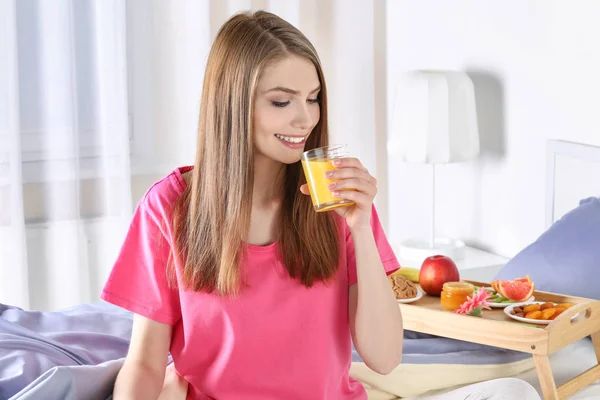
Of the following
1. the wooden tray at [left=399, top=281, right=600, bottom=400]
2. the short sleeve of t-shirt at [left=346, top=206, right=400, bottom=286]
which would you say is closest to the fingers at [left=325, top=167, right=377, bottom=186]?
the short sleeve of t-shirt at [left=346, top=206, right=400, bottom=286]

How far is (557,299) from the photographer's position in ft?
6.95

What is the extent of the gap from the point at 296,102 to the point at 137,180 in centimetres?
237

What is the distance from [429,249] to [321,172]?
75.2 inches

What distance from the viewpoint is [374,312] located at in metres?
1.52

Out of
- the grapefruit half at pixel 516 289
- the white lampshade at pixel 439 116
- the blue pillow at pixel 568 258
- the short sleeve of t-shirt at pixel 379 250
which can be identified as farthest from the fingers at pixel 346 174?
the white lampshade at pixel 439 116

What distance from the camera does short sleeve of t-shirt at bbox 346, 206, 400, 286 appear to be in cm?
160

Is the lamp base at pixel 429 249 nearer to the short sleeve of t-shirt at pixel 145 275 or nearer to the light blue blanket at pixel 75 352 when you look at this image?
the light blue blanket at pixel 75 352

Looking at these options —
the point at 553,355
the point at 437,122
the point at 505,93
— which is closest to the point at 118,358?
the point at 553,355

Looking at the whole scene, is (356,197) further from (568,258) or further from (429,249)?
(429,249)

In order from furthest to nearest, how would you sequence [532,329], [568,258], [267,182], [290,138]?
1. [568,258]
2. [532,329]
3. [267,182]
4. [290,138]

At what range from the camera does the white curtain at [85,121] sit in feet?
11.2

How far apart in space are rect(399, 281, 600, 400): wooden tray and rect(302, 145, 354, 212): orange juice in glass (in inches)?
27.9

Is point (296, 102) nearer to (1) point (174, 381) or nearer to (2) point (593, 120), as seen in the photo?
(1) point (174, 381)

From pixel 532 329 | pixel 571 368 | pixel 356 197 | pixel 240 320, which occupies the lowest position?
pixel 571 368
